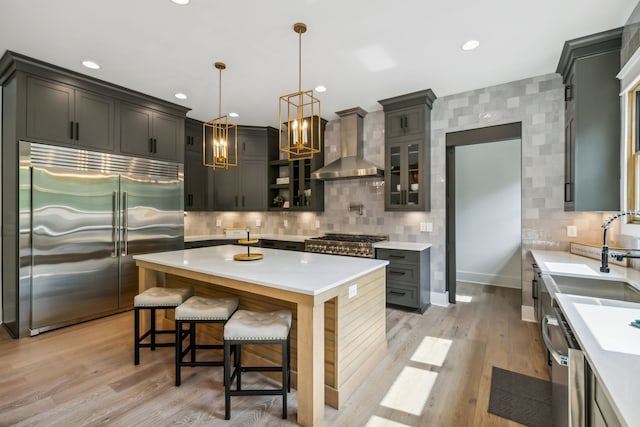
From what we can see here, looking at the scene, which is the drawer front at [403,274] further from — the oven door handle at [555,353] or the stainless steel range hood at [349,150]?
the oven door handle at [555,353]

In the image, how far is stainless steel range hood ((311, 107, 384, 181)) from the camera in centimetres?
446

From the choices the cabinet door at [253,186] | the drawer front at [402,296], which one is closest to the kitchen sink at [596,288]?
the drawer front at [402,296]

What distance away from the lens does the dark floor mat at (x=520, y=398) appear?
6.17ft

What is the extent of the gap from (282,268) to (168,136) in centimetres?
318

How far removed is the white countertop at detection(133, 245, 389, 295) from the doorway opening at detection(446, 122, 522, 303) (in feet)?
10.5

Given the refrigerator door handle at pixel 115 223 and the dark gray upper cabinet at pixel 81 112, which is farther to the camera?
the refrigerator door handle at pixel 115 223

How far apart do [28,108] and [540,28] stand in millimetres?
4911

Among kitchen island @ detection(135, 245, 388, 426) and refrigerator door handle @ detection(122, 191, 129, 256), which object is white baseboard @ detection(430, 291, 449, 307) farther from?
refrigerator door handle @ detection(122, 191, 129, 256)

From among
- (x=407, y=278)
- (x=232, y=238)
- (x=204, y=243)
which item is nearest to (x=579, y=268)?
(x=407, y=278)

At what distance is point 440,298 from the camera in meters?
4.12

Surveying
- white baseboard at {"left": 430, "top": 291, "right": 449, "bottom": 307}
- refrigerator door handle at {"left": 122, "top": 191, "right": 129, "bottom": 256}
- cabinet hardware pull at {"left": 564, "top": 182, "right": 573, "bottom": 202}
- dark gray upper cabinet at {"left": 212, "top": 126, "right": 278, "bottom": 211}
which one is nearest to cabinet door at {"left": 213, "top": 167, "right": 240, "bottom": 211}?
dark gray upper cabinet at {"left": 212, "top": 126, "right": 278, "bottom": 211}

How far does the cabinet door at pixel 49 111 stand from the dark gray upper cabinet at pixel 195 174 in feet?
5.77

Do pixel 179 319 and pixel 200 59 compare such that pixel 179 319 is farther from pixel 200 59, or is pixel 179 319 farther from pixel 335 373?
pixel 200 59

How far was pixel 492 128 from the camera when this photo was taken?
12.4 ft
